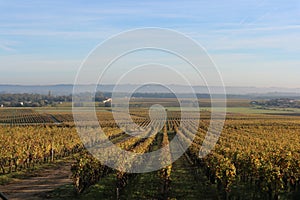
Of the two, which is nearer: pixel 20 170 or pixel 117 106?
pixel 20 170

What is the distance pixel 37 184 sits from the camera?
76.0ft

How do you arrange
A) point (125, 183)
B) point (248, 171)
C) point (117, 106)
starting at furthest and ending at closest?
point (117, 106) < point (125, 183) < point (248, 171)

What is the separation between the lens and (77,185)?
19.4 metres

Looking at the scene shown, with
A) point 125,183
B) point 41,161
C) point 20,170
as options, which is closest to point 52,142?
point 41,161

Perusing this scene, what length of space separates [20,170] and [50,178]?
4208 millimetres

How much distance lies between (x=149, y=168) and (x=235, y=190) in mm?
7924

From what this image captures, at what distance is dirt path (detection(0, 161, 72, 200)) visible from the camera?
795 inches

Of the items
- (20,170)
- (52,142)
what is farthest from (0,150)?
(52,142)

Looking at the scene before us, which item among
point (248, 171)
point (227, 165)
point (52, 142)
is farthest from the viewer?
point (52, 142)

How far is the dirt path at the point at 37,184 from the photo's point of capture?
20.2 meters

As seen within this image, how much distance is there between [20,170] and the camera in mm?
28047

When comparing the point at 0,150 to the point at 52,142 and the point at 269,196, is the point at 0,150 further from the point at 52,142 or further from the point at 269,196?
the point at 269,196

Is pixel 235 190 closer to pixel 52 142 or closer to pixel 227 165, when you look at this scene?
pixel 227 165

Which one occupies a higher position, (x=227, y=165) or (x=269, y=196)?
Result: (x=227, y=165)
